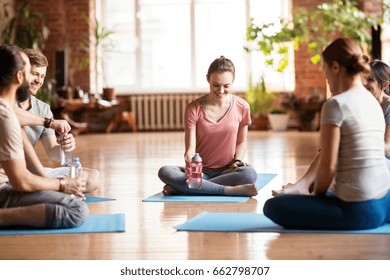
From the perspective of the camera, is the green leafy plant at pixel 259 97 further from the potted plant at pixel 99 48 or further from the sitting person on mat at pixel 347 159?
the sitting person on mat at pixel 347 159

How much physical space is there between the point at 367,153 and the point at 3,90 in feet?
4.58

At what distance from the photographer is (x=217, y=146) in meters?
4.54

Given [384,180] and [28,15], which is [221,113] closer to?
[384,180]

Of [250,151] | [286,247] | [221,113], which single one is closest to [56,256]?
[286,247]

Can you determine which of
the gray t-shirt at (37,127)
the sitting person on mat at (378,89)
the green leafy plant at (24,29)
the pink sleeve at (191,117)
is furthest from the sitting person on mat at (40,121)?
the green leafy plant at (24,29)

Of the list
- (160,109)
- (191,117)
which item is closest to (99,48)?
(160,109)

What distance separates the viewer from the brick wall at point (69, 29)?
13422mm

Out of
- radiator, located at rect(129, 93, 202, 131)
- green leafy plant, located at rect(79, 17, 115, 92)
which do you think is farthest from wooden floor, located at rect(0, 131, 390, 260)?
radiator, located at rect(129, 93, 202, 131)

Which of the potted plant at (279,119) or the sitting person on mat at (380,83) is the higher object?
the sitting person on mat at (380,83)

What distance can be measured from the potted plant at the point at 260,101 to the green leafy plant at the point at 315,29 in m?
0.43

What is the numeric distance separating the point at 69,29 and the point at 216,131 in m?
9.54

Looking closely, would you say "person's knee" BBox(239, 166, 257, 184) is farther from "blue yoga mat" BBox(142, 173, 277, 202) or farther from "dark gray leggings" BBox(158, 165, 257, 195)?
"blue yoga mat" BBox(142, 173, 277, 202)

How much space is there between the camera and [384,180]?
311 cm

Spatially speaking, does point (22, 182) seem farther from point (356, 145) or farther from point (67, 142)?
point (356, 145)
